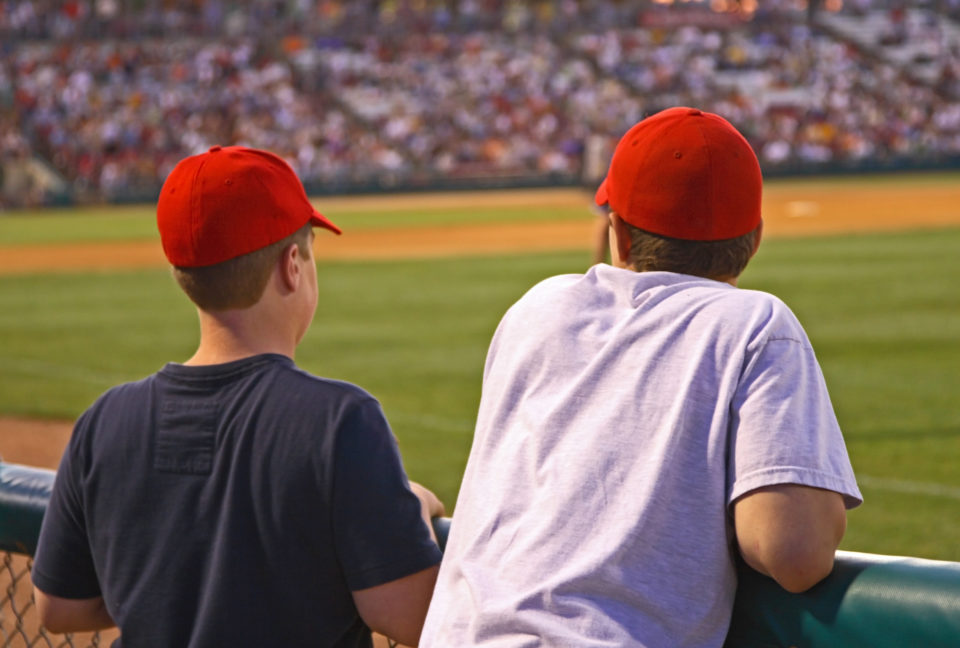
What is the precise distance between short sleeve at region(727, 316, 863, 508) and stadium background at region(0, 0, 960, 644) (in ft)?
13.3

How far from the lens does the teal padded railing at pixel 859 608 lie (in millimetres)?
Result: 1558

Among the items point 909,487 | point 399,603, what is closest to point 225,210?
point 399,603

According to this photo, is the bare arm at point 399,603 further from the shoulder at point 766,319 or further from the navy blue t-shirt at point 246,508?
the shoulder at point 766,319

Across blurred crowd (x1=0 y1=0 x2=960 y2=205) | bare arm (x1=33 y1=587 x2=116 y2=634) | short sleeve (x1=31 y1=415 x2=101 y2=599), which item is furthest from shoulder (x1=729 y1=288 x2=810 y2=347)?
blurred crowd (x1=0 y1=0 x2=960 y2=205)

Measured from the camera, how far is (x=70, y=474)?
221 cm

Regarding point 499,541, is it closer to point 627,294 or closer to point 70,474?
point 627,294

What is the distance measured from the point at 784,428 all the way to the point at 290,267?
91 centimetres

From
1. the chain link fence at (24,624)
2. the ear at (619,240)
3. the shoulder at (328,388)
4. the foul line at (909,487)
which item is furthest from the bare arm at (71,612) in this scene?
the foul line at (909,487)

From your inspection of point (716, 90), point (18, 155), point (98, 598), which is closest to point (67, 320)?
point (98, 598)

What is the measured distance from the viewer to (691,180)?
6.24 ft

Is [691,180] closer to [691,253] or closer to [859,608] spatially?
[691,253]

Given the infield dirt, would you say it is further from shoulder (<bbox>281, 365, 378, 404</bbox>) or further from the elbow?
the elbow

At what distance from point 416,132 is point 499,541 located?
39.5 m

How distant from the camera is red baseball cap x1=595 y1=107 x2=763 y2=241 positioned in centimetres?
190
